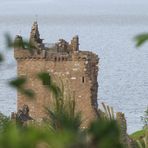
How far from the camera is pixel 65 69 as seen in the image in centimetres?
3756

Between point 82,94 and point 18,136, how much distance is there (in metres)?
32.1

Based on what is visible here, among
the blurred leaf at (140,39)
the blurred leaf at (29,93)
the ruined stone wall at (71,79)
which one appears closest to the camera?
the blurred leaf at (29,93)

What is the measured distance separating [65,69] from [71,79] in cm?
73

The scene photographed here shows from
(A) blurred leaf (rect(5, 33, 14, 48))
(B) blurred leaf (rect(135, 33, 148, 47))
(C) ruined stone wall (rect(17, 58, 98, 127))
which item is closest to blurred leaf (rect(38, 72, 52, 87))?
(A) blurred leaf (rect(5, 33, 14, 48))

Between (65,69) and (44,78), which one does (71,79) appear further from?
(44,78)

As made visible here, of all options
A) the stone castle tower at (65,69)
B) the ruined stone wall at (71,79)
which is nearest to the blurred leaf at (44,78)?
the stone castle tower at (65,69)

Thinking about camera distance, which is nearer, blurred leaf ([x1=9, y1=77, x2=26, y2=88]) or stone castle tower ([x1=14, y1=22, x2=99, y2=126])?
blurred leaf ([x1=9, y1=77, x2=26, y2=88])

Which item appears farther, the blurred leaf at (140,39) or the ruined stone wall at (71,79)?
the ruined stone wall at (71,79)

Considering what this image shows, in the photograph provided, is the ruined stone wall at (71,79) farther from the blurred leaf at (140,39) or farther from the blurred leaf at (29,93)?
the blurred leaf at (29,93)

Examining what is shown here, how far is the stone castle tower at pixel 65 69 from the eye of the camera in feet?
117

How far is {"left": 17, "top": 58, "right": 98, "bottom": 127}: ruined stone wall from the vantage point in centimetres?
3562

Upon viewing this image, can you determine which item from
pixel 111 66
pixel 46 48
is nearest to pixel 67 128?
pixel 46 48

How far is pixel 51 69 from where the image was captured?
123 ft

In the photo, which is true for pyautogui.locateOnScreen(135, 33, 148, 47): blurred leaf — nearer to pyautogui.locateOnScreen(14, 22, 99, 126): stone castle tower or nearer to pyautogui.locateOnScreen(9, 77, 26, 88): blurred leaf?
pyautogui.locateOnScreen(9, 77, 26, 88): blurred leaf
